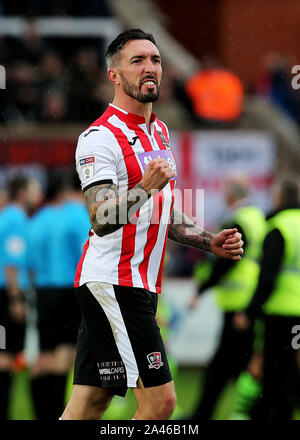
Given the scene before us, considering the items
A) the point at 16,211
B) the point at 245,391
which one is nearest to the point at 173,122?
the point at 16,211

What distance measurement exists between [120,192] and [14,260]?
411cm

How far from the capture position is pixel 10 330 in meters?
7.58

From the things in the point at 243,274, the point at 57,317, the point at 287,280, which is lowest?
the point at 57,317

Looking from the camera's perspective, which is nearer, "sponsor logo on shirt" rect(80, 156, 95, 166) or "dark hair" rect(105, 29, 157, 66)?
"sponsor logo on shirt" rect(80, 156, 95, 166)

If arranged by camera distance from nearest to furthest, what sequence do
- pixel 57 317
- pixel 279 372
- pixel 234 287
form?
pixel 279 372
pixel 57 317
pixel 234 287

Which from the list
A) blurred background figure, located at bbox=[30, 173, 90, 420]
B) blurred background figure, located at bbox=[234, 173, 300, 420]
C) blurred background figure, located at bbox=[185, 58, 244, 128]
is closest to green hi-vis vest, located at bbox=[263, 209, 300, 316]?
blurred background figure, located at bbox=[234, 173, 300, 420]

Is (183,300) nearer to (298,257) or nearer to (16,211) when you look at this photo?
(16,211)

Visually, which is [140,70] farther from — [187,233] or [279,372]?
[279,372]

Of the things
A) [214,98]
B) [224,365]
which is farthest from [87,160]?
[214,98]

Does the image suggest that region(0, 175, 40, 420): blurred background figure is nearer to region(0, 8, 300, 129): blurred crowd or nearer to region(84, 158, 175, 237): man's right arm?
region(0, 8, 300, 129): blurred crowd

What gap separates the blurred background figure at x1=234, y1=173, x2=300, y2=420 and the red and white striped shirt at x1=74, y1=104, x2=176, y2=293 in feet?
6.61

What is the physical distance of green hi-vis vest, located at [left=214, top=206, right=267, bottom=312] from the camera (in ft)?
23.0

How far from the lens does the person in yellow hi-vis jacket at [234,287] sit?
7012mm

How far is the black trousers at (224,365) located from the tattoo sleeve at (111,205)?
359 centimetres
